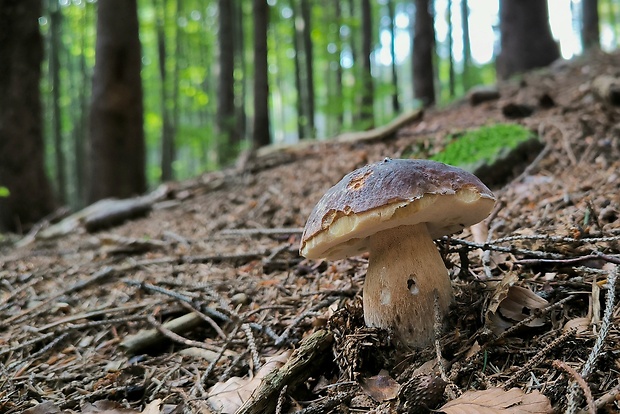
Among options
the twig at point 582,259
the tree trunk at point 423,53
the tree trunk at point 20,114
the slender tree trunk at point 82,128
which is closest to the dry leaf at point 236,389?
the twig at point 582,259

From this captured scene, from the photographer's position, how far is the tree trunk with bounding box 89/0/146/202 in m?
7.23

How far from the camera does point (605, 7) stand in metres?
30.8

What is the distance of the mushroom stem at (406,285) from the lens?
1.74 metres

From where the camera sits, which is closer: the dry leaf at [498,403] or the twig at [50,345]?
the dry leaf at [498,403]

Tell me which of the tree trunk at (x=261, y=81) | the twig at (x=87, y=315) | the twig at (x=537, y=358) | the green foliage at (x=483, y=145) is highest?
the tree trunk at (x=261, y=81)

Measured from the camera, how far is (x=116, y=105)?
24.3ft

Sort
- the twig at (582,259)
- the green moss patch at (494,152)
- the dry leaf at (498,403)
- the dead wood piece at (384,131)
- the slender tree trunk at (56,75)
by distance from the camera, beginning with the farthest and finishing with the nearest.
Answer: the slender tree trunk at (56,75) < the dead wood piece at (384,131) < the green moss patch at (494,152) < the twig at (582,259) < the dry leaf at (498,403)

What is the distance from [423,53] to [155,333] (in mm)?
8787

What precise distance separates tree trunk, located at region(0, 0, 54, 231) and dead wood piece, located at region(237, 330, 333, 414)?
23.0 ft

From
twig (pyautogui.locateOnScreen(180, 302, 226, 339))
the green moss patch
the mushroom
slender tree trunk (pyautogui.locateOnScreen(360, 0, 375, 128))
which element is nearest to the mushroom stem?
the mushroom

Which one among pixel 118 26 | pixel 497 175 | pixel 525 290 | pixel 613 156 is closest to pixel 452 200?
pixel 525 290

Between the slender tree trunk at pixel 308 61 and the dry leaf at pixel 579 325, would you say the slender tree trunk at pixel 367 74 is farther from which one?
the dry leaf at pixel 579 325

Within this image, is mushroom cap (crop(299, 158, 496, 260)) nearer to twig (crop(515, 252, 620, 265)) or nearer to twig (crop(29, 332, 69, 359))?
twig (crop(515, 252, 620, 265))

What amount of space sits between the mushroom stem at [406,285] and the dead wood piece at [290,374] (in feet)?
0.73
